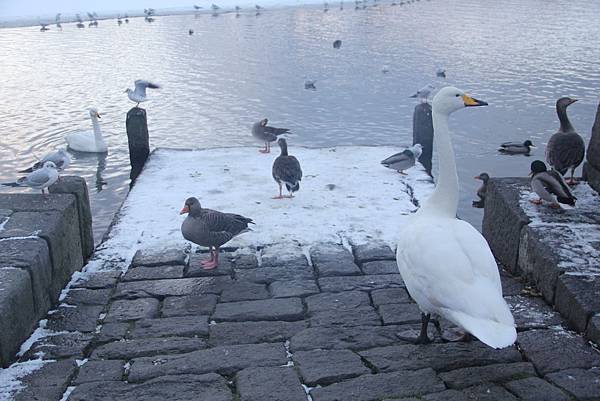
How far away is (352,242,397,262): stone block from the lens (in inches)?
234

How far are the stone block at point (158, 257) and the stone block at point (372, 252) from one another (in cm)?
173

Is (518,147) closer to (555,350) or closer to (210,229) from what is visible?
(210,229)

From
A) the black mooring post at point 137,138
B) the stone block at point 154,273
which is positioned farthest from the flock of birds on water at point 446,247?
the black mooring post at point 137,138

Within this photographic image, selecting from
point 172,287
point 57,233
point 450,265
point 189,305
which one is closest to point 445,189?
point 450,265

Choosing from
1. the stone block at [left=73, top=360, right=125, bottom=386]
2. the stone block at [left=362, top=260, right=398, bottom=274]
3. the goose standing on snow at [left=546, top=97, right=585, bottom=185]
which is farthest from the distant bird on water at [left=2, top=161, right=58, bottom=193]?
the goose standing on snow at [left=546, top=97, right=585, bottom=185]

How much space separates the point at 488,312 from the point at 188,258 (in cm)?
335

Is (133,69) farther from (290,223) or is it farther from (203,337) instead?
(203,337)

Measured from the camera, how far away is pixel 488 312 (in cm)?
361

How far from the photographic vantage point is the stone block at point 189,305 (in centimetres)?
492

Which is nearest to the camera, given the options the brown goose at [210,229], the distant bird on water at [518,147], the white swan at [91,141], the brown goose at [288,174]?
the brown goose at [210,229]

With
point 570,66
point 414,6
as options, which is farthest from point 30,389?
point 414,6

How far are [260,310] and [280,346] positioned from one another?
66cm

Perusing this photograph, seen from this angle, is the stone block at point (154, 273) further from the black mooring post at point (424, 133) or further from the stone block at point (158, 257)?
the black mooring post at point (424, 133)

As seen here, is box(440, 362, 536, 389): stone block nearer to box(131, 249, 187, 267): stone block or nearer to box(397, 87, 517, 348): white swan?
box(397, 87, 517, 348): white swan
